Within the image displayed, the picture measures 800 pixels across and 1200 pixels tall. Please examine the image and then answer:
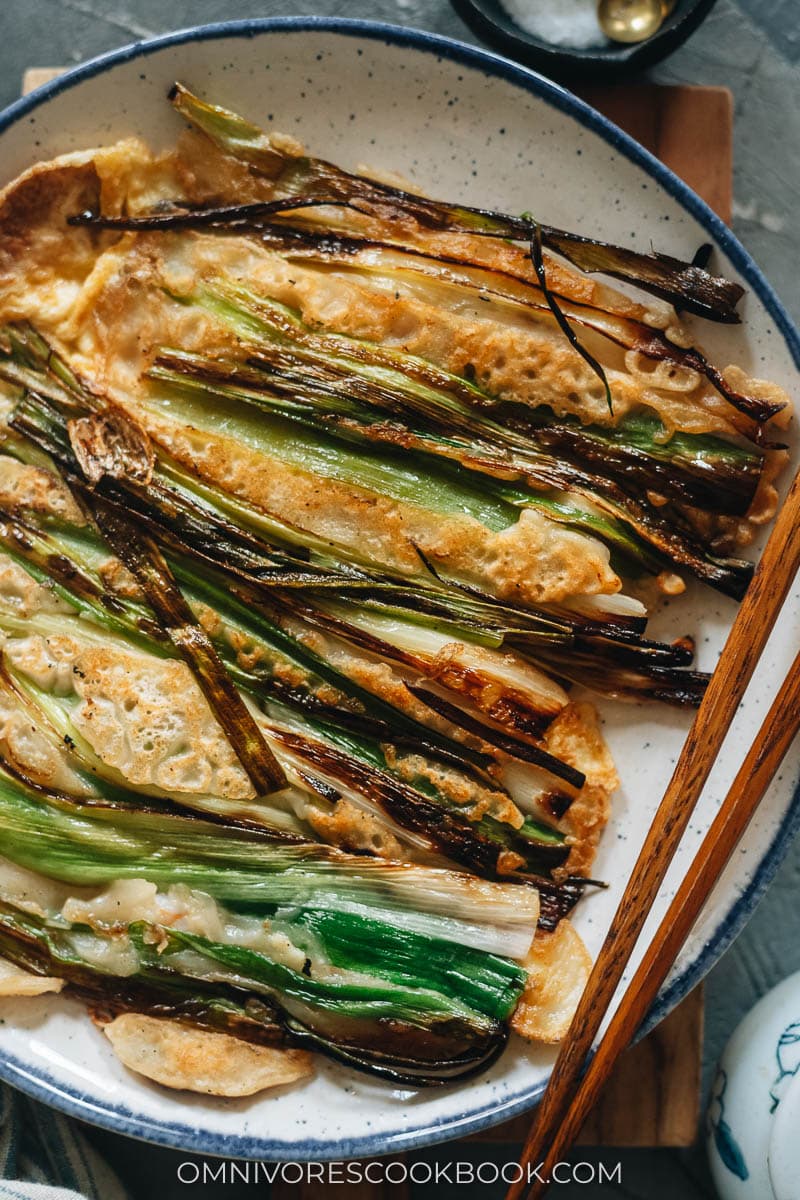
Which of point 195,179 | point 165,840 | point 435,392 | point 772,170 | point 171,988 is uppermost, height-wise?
point 772,170

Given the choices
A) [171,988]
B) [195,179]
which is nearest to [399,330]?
[195,179]

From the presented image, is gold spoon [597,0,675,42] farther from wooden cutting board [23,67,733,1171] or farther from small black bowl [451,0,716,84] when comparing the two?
wooden cutting board [23,67,733,1171]

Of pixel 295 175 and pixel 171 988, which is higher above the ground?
pixel 295 175

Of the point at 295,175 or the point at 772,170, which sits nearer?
the point at 295,175

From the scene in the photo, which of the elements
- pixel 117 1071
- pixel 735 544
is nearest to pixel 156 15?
pixel 735 544

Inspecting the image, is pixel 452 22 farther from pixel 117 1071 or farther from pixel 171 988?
pixel 117 1071

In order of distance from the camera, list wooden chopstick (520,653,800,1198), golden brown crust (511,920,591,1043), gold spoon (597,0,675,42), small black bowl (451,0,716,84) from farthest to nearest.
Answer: gold spoon (597,0,675,42) → small black bowl (451,0,716,84) → golden brown crust (511,920,591,1043) → wooden chopstick (520,653,800,1198)

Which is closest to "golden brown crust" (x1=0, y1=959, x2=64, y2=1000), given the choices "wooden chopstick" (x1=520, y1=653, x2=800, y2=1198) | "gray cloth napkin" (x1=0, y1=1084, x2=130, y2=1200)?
"gray cloth napkin" (x1=0, y1=1084, x2=130, y2=1200)

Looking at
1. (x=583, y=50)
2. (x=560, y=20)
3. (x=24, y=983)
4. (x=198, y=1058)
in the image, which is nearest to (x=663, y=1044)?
(x=198, y=1058)
